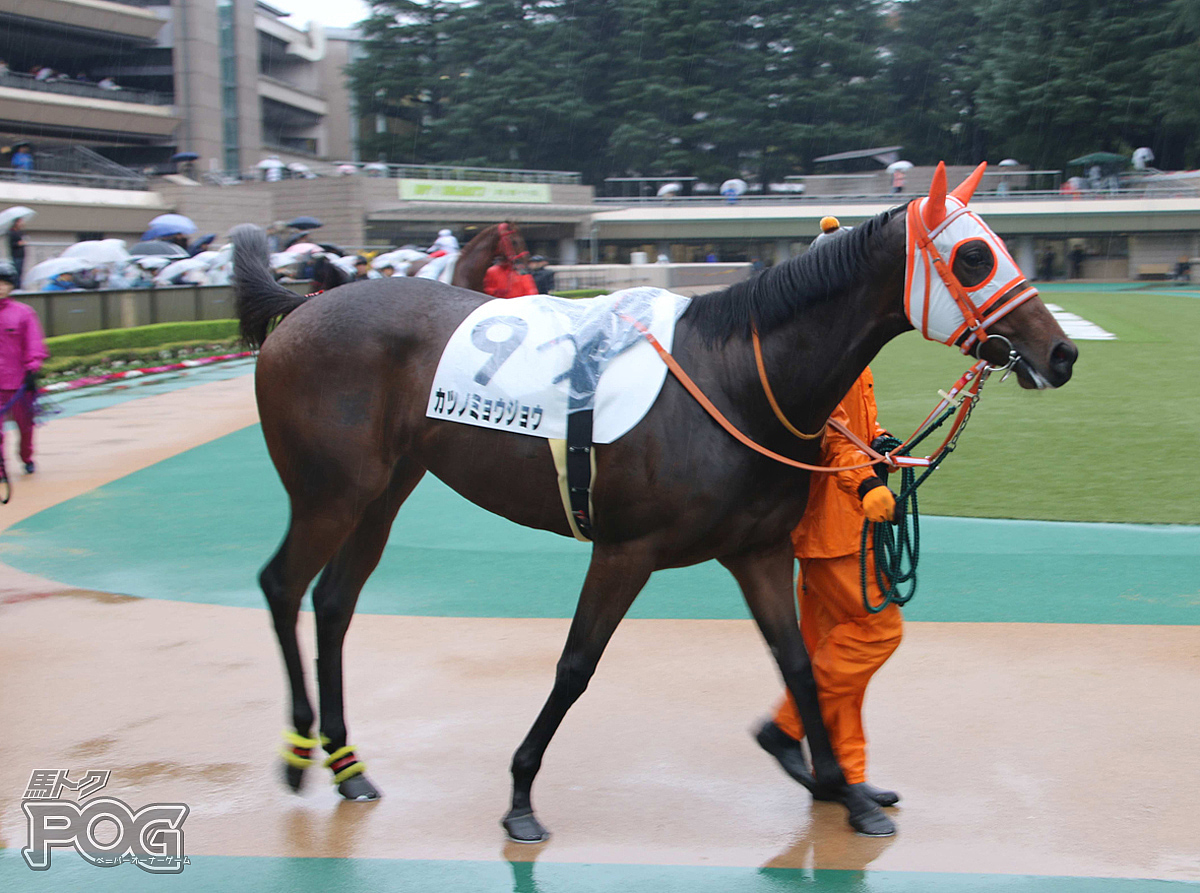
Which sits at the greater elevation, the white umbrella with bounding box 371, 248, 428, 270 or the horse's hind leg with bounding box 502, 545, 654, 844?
the white umbrella with bounding box 371, 248, 428, 270

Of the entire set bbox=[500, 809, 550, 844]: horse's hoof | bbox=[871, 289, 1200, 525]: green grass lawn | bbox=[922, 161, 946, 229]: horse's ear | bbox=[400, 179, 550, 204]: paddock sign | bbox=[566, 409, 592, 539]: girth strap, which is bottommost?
bbox=[500, 809, 550, 844]: horse's hoof

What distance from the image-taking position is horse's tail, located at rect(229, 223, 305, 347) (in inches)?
157

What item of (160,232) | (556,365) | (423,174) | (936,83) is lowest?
(556,365)

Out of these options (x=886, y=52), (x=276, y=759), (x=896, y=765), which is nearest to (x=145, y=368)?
(x=276, y=759)

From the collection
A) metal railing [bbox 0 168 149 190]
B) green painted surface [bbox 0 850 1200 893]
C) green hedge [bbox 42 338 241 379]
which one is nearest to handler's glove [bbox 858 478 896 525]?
green painted surface [bbox 0 850 1200 893]

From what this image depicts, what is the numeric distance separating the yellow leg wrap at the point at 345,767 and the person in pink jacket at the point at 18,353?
6210 mm

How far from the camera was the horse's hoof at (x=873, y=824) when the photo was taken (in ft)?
10.4

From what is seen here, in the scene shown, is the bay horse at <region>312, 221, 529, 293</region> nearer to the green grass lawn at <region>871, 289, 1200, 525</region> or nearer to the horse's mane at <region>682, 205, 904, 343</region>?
the green grass lawn at <region>871, 289, 1200, 525</region>

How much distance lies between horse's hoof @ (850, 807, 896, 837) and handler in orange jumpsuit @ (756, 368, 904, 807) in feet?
0.30

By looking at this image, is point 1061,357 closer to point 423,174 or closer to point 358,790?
point 358,790

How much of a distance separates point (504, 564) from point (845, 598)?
10.3 feet

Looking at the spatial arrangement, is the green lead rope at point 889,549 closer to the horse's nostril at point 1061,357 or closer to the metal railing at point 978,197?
the horse's nostril at point 1061,357

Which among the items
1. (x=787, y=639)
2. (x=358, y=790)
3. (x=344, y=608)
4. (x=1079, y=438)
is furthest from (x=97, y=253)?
(x=787, y=639)

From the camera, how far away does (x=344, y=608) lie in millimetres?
3734
